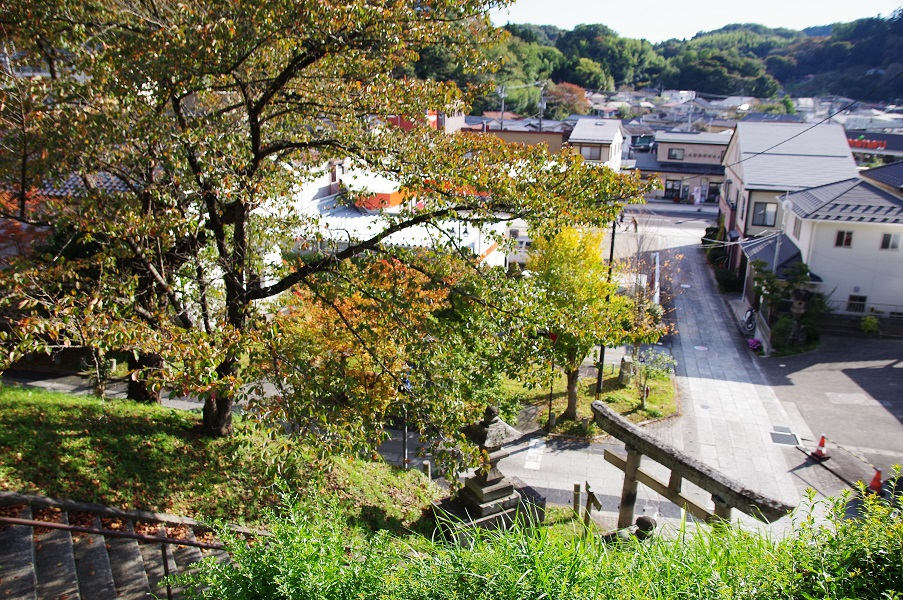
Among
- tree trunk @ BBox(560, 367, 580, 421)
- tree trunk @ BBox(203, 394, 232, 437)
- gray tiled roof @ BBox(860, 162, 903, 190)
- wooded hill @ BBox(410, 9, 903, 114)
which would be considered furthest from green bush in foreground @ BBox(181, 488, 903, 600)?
wooded hill @ BBox(410, 9, 903, 114)

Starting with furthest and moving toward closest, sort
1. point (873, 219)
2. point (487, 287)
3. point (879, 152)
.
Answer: point (879, 152)
point (873, 219)
point (487, 287)

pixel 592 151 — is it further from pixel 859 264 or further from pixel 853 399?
pixel 853 399

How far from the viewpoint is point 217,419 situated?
31.7 feet

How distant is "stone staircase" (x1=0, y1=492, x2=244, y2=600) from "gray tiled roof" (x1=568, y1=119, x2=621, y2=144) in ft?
150

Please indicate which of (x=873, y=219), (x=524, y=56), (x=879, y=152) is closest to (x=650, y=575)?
(x=873, y=219)

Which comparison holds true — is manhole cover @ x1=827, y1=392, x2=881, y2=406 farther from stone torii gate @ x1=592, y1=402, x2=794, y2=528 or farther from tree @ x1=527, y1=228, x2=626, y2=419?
stone torii gate @ x1=592, y1=402, x2=794, y2=528

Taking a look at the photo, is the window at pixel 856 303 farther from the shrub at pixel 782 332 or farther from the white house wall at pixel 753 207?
the white house wall at pixel 753 207

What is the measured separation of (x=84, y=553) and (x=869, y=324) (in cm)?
2610

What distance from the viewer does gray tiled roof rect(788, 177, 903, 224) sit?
925 inches

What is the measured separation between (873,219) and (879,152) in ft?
124

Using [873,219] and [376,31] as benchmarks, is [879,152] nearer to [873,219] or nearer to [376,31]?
[873,219]

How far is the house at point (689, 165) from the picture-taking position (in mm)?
53562

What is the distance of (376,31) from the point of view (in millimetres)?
7520

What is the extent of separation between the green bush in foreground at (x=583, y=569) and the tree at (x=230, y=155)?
8.12 feet
